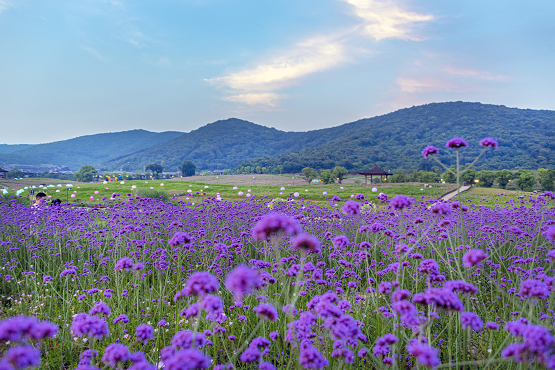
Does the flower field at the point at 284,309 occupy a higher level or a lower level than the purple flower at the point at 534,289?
lower

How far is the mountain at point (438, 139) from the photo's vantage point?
89.6 meters

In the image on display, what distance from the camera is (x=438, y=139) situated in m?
126

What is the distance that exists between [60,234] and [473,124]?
16503 cm

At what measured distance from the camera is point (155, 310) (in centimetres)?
441

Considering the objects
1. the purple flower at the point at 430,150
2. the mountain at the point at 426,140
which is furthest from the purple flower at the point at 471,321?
the mountain at the point at 426,140

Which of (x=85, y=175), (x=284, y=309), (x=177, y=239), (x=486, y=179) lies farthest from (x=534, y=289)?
(x=85, y=175)

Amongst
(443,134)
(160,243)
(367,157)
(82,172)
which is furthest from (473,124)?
(160,243)

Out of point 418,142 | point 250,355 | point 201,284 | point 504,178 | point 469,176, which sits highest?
point 418,142

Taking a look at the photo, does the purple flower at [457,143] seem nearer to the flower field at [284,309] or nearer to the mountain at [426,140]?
the flower field at [284,309]

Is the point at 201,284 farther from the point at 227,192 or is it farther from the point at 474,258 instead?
the point at 227,192

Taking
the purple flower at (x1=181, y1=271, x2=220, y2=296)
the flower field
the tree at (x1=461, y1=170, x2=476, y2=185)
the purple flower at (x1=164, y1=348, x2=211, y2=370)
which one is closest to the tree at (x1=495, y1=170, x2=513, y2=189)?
the tree at (x1=461, y1=170, x2=476, y2=185)

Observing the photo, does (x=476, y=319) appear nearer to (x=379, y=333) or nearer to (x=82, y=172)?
(x=379, y=333)

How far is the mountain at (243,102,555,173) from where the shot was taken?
8956 centimetres

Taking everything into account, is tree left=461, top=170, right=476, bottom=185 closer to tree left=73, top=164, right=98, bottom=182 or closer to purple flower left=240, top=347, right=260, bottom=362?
purple flower left=240, top=347, right=260, bottom=362
